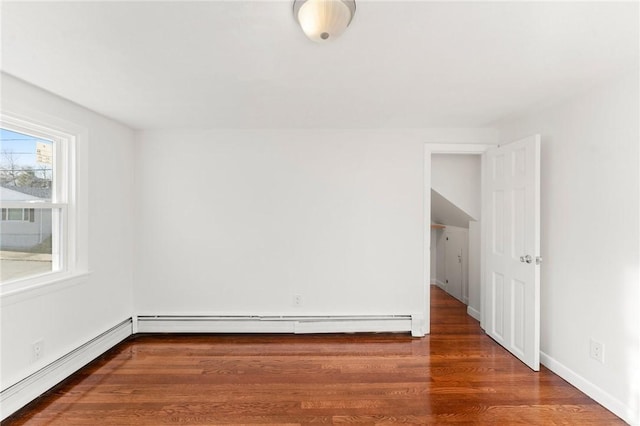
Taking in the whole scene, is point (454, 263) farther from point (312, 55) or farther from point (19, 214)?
point (19, 214)

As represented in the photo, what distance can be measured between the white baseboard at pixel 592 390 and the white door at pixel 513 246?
5.0 inches

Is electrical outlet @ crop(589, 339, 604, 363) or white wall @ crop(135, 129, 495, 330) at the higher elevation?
white wall @ crop(135, 129, 495, 330)

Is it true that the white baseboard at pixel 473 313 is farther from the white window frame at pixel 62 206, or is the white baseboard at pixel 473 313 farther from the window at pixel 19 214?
the window at pixel 19 214

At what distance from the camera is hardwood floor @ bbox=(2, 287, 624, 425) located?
75.2 inches

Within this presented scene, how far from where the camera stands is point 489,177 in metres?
3.05

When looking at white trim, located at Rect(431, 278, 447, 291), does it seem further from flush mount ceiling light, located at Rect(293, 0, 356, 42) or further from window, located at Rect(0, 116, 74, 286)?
window, located at Rect(0, 116, 74, 286)

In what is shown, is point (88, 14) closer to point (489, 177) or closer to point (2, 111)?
point (2, 111)

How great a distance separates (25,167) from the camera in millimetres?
2182

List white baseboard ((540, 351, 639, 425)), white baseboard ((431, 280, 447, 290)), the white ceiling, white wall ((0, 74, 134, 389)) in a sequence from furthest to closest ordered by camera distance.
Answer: white baseboard ((431, 280, 447, 290)), white wall ((0, 74, 134, 389)), white baseboard ((540, 351, 639, 425)), the white ceiling

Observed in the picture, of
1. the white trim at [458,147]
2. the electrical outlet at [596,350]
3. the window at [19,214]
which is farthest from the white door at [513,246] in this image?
the window at [19,214]

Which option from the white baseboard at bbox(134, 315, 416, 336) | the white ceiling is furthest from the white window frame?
the white baseboard at bbox(134, 315, 416, 336)

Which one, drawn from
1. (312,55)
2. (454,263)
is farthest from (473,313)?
(312,55)

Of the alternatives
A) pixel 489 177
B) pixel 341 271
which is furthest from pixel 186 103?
pixel 489 177

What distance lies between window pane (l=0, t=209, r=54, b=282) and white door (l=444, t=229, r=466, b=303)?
442 cm
